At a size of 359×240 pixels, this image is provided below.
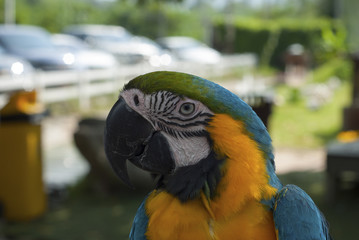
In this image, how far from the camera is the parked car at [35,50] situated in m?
10.1

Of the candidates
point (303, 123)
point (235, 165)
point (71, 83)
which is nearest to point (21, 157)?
point (235, 165)

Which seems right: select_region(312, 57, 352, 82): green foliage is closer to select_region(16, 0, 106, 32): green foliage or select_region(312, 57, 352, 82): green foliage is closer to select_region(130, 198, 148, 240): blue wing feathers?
select_region(130, 198, 148, 240): blue wing feathers

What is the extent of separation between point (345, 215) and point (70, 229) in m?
2.60

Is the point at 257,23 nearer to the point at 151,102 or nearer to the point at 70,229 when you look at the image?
the point at 70,229

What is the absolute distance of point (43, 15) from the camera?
24078 millimetres

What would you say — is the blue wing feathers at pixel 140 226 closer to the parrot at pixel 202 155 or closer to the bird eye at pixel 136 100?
the parrot at pixel 202 155

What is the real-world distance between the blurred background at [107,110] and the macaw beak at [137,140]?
283 cm

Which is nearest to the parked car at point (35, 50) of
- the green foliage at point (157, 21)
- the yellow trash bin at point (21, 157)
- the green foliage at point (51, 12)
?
the yellow trash bin at point (21, 157)

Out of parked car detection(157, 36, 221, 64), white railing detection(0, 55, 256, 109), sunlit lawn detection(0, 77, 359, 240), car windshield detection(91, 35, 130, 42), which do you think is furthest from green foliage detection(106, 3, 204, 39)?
sunlit lawn detection(0, 77, 359, 240)

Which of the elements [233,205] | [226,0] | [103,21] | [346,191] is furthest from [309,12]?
[233,205]

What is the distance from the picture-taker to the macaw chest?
4.20ft

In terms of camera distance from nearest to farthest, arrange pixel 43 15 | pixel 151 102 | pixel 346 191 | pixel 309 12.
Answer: pixel 151 102, pixel 346 191, pixel 43 15, pixel 309 12

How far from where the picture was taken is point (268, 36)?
23500mm

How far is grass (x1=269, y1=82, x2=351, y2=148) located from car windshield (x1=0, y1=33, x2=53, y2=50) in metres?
5.59
